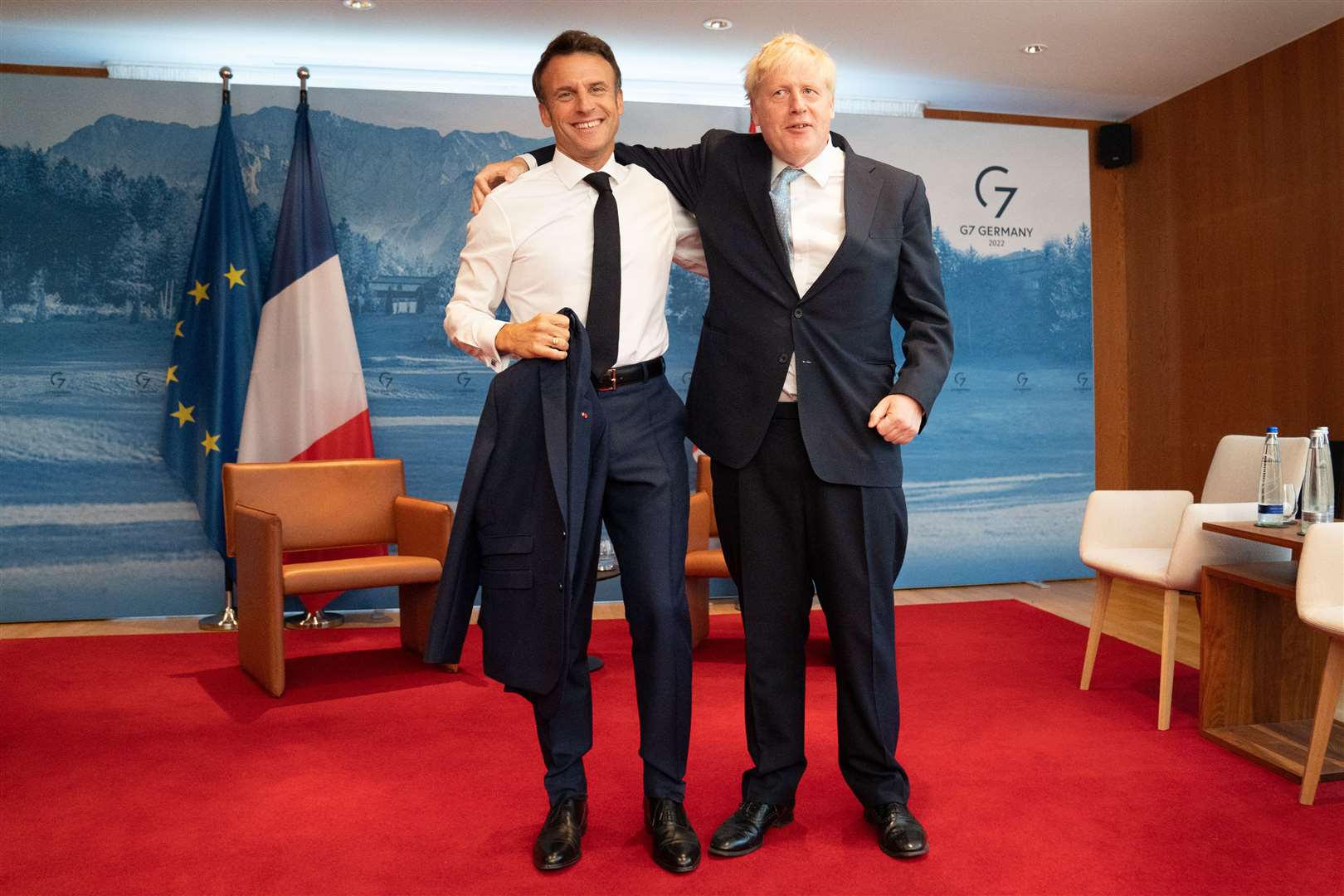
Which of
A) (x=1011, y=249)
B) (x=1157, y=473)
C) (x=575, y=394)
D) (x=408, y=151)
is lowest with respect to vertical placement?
(x=1157, y=473)

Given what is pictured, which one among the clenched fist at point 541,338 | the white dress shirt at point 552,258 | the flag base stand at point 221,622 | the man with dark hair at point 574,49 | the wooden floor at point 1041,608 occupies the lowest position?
the wooden floor at point 1041,608

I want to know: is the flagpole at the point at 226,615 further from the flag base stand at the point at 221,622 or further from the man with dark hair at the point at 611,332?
the man with dark hair at the point at 611,332

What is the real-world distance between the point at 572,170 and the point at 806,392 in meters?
0.68

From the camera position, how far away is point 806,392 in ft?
7.38

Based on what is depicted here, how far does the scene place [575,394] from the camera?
7.04 ft

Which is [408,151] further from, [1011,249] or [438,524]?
[1011,249]

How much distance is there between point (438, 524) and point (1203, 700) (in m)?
2.79

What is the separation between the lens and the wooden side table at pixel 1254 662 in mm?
3174

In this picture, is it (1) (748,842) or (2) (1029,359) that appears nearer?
(1) (748,842)

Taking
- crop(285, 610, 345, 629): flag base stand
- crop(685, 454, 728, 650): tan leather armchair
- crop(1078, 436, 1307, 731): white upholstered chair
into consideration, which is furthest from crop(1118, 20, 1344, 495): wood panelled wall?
crop(285, 610, 345, 629): flag base stand

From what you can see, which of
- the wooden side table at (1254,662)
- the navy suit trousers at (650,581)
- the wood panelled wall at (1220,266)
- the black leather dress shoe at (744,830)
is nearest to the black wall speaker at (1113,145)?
the wood panelled wall at (1220,266)

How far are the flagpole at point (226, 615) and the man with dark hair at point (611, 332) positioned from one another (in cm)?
333

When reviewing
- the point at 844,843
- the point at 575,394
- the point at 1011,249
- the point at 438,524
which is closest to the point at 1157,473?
the point at 1011,249

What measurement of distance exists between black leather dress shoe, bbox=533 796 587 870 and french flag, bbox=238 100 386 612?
10.0 feet
